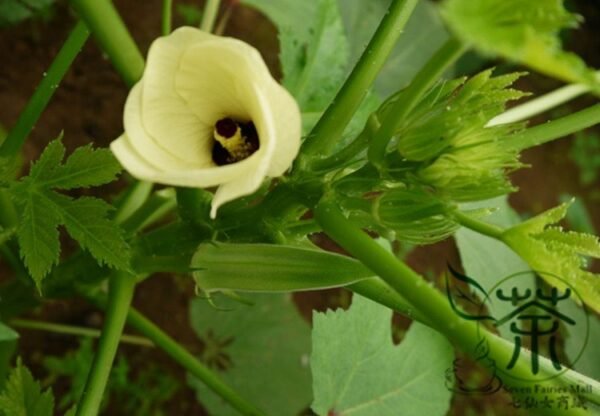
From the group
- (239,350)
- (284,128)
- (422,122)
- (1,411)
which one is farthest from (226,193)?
(239,350)

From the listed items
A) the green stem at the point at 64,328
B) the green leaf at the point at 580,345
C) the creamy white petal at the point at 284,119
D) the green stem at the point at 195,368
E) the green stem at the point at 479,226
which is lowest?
the green stem at the point at 64,328

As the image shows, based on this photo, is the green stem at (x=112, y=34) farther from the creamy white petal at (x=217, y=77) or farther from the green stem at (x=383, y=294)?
the green stem at (x=383, y=294)

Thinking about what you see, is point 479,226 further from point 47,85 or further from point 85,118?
point 85,118

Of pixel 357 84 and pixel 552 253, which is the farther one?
pixel 357 84

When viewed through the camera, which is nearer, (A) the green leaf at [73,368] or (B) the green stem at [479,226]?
(B) the green stem at [479,226]

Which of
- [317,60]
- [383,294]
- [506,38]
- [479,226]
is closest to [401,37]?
[317,60]

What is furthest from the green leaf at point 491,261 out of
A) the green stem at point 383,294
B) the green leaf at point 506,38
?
the green leaf at point 506,38

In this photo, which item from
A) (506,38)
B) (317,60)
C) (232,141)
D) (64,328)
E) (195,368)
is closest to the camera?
(506,38)
